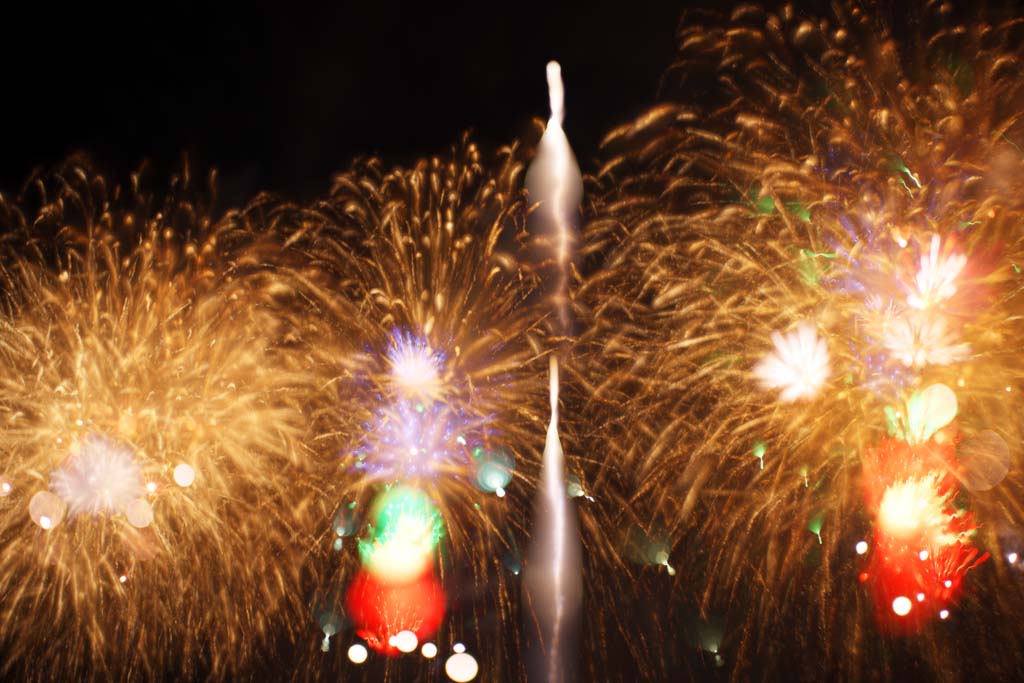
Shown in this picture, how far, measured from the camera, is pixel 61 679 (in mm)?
13328

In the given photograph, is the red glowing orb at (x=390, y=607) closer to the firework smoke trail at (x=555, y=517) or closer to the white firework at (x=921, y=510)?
the firework smoke trail at (x=555, y=517)

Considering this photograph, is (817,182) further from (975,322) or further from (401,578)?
(401,578)

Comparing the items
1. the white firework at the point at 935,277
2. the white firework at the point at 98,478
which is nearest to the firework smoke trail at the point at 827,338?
the white firework at the point at 935,277

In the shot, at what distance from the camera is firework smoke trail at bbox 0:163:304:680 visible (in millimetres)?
11711

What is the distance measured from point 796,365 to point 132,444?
8.40m

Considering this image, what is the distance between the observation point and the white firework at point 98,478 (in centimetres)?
1198

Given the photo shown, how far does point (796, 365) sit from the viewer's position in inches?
422

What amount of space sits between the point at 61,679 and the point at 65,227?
6.57 m

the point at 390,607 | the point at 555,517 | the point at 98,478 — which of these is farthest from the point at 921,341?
the point at 98,478

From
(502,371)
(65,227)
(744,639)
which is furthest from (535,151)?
(744,639)

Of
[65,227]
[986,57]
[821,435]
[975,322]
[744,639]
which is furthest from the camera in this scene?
[744,639]

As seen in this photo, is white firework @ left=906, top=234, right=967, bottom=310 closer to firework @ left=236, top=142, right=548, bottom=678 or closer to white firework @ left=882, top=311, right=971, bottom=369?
white firework @ left=882, top=311, right=971, bottom=369

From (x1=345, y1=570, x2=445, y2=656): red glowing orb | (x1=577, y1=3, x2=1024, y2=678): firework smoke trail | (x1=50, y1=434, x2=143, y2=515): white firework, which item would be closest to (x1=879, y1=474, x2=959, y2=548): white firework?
(x1=577, y1=3, x2=1024, y2=678): firework smoke trail

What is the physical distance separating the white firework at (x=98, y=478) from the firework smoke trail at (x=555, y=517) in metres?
5.70
